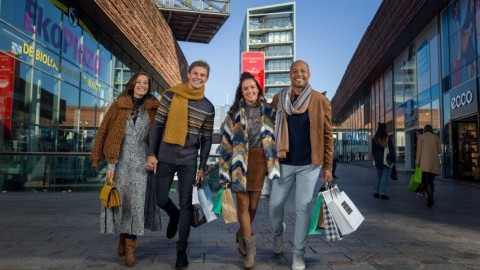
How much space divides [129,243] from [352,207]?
6.22ft

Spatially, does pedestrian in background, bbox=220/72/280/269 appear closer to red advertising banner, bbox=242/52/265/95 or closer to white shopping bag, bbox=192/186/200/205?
white shopping bag, bbox=192/186/200/205

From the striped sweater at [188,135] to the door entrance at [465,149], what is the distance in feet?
39.5

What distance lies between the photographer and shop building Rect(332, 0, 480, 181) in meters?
13.0

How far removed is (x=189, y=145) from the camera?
11.2 feet

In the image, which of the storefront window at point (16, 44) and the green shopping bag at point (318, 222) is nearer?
the green shopping bag at point (318, 222)

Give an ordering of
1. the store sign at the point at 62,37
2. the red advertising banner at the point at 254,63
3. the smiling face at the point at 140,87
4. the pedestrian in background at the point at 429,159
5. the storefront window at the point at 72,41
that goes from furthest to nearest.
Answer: the storefront window at the point at 72,41 < the store sign at the point at 62,37 < the red advertising banner at the point at 254,63 < the pedestrian in background at the point at 429,159 < the smiling face at the point at 140,87

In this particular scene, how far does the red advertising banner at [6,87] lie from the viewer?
1066 cm

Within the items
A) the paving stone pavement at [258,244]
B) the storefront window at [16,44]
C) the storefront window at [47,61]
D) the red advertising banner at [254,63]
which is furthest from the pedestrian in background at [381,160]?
the storefront window at [47,61]

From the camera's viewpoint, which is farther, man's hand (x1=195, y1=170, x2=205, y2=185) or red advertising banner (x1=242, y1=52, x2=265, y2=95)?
red advertising banner (x1=242, y1=52, x2=265, y2=95)

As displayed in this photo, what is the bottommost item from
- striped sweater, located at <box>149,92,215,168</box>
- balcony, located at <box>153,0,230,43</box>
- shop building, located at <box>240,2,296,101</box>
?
striped sweater, located at <box>149,92,215,168</box>

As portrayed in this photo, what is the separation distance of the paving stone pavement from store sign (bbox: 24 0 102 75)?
7167 millimetres

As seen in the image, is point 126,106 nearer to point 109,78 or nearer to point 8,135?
point 8,135

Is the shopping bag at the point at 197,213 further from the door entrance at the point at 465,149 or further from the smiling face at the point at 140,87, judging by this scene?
the door entrance at the point at 465,149

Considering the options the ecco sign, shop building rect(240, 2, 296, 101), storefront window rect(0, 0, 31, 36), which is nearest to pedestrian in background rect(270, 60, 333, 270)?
storefront window rect(0, 0, 31, 36)
